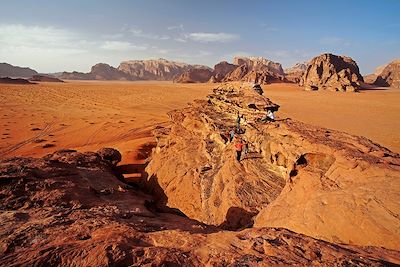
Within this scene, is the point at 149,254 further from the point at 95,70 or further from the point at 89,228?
the point at 95,70

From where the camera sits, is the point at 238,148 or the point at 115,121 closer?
the point at 238,148

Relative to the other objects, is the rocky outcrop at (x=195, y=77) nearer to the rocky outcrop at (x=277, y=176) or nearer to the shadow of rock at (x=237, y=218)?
the rocky outcrop at (x=277, y=176)

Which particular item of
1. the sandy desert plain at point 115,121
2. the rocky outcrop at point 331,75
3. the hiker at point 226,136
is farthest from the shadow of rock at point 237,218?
the rocky outcrop at point 331,75

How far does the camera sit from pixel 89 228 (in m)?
Result: 4.00

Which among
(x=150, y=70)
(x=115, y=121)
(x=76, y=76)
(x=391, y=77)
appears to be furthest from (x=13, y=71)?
(x=391, y=77)

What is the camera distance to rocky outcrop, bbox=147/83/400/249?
4.58 m

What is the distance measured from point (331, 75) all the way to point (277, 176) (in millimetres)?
50370

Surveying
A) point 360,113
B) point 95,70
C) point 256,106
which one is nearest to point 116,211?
point 256,106

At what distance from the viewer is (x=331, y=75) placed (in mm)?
51781

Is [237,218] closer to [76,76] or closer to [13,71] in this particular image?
[76,76]

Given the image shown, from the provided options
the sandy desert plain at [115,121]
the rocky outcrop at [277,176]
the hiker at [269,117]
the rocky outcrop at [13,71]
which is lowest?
the sandy desert plain at [115,121]

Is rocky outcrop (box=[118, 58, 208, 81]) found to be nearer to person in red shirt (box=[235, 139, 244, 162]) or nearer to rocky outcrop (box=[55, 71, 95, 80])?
rocky outcrop (box=[55, 71, 95, 80])

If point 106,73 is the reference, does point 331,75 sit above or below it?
above

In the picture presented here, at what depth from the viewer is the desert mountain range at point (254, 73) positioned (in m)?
50.6
